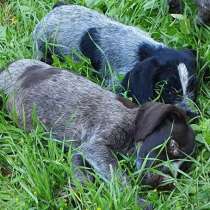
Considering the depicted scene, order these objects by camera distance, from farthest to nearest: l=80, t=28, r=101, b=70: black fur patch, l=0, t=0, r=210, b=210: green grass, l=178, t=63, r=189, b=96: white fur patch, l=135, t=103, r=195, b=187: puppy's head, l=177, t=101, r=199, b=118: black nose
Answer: l=80, t=28, r=101, b=70: black fur patch, l=178, t=63, r=189, b=96: white fur patch, l=177, t=101, r=199, b=118: black nose, l=135, t=103, r=195, b=187: puppy's head, l=0, t=0, r=210, b=210: green grass

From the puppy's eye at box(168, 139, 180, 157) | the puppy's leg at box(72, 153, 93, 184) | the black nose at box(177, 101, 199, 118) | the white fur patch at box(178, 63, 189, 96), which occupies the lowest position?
the puppy's leg at box(72, 153, 93, 184)

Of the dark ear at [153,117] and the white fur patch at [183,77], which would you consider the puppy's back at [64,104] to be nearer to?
the dark ear at [153,117]

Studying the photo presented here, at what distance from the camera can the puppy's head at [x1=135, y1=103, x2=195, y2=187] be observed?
15.2ft

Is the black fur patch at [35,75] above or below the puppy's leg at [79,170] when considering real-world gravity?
above

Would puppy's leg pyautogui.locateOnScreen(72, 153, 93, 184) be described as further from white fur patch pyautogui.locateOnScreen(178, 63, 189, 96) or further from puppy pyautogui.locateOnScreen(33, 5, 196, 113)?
white fur patch pyautogui.locateOnScreen(178, 63, 189, 96)

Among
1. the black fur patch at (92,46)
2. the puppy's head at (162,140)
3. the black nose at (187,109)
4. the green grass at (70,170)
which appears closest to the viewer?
the green grass at (70,170)

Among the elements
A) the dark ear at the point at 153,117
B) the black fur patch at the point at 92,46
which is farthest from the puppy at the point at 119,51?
the dark ear at the point at 153,117

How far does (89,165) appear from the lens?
4859 mm

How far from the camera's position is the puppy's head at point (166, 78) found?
17.8 feet

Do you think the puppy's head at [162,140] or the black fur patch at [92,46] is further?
the black fur patch at [92,46]

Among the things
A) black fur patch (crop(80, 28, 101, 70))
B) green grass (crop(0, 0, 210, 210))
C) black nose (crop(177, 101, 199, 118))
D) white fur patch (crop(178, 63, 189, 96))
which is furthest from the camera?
black fur patch (crop(80, 28, 101, 70))

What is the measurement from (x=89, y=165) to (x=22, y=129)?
696mm

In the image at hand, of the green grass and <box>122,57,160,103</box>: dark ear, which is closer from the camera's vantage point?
the green grass

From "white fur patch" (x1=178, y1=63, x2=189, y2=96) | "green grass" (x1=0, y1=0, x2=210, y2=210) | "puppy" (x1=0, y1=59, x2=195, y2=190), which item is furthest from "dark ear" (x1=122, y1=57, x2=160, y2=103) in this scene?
"green grass" (x1=0, y1=0, x2=210, y2=210)
